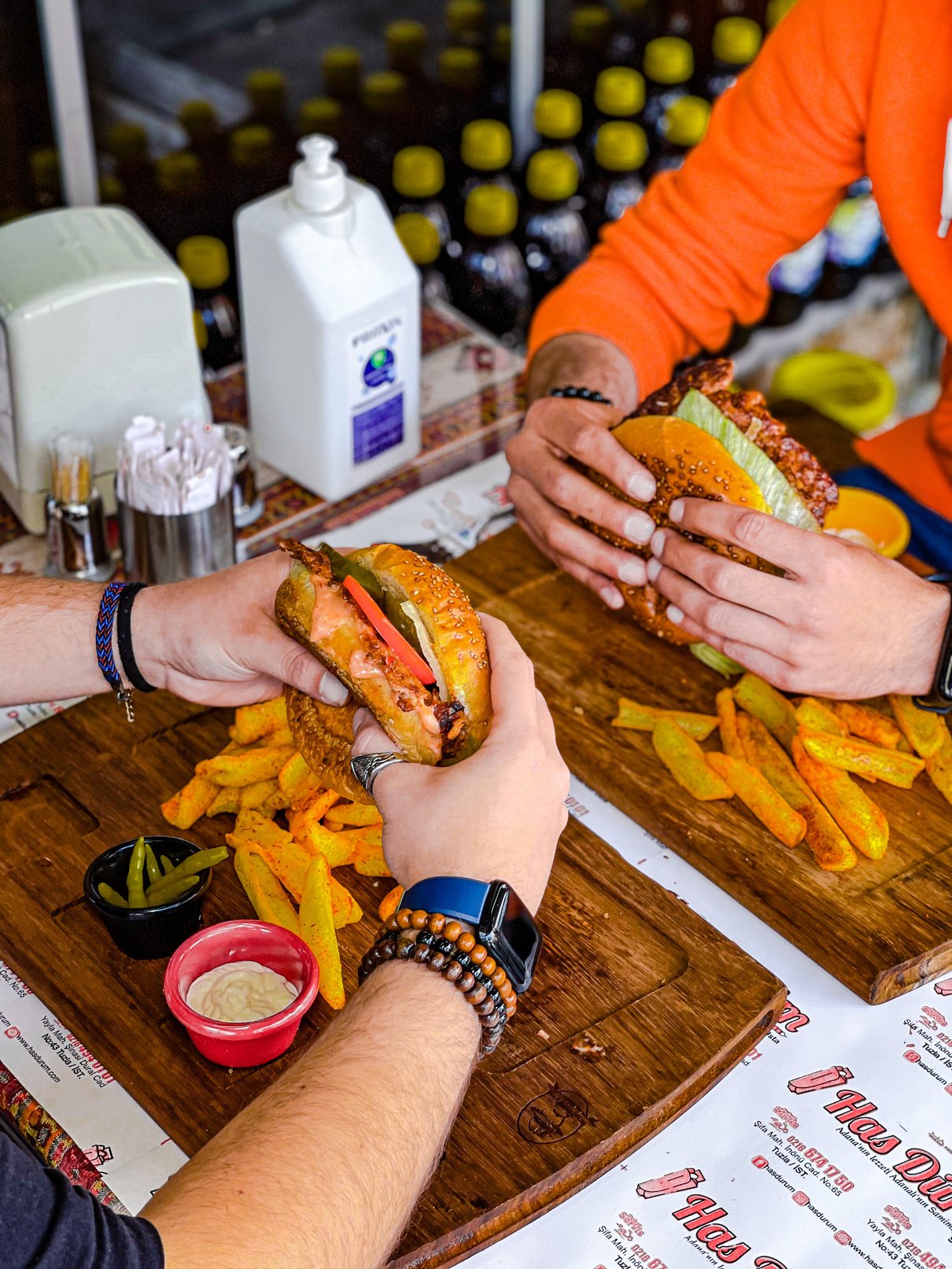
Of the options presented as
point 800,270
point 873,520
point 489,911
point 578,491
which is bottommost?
point 800,270

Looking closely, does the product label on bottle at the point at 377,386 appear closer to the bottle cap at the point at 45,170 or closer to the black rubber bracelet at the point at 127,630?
the black rubber bracelet at the point at 127,630

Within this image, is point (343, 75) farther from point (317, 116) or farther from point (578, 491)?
point (578, 491)

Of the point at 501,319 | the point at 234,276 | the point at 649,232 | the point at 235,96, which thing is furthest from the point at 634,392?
the point at 235,96

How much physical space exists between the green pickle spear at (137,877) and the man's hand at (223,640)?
0.30 m

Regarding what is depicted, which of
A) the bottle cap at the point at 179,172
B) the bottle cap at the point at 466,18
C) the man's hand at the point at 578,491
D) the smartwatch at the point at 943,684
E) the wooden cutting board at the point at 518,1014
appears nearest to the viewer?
the wooden cutting board at the point at 518,1014

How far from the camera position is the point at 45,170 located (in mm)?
3230

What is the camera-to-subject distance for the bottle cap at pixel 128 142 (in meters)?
3.43

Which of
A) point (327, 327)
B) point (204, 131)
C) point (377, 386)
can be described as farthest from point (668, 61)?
point (327, 327)

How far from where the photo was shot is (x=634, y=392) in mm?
2846

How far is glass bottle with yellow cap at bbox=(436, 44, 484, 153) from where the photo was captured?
3.93 m

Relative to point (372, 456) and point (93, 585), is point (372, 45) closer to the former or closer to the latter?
point (372, 456)

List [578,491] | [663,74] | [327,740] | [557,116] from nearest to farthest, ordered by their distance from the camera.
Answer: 1. [327,740]
2. [578,491]
3. [557,116]
4. [663,74]

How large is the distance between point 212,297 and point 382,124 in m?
0.84

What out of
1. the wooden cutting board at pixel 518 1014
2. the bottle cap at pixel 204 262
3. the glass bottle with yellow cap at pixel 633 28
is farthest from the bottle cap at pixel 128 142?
the wooden cutting board at pixel 518 1014
